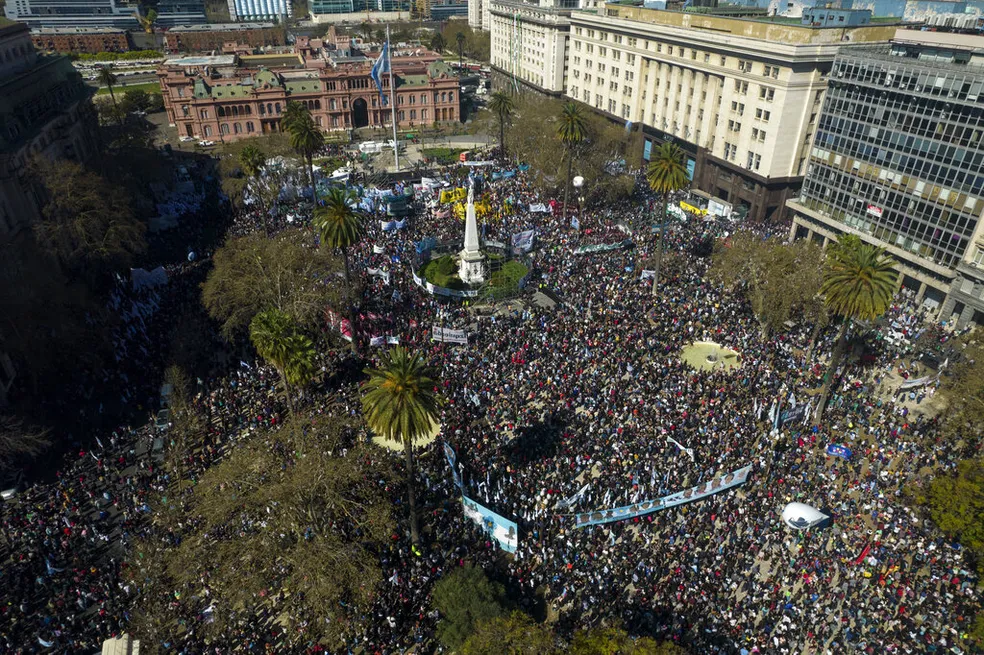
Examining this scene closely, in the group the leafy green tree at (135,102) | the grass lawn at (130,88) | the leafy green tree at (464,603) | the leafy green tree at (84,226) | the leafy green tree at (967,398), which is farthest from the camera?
the grass lawn at (130,88)

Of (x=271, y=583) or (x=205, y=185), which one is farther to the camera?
(x=205, y=185)

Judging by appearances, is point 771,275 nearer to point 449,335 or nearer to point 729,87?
point 449,335

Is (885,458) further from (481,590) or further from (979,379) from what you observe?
(481,590)

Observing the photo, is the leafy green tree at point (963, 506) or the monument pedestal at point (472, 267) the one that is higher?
the leafy green tree at point (963, 506)

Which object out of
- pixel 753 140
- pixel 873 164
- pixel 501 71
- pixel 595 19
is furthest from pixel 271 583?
pixel 501 71

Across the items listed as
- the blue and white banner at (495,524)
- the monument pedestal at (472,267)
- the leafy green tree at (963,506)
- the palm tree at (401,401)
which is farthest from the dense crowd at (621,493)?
the monument pedestal at (472,267)

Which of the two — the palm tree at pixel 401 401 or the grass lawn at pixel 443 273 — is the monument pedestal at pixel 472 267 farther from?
the palm tree at pixel 401 401

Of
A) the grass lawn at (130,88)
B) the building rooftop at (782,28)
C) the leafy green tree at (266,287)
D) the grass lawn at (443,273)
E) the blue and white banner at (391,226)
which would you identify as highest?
the building rooftop at (782,28)
